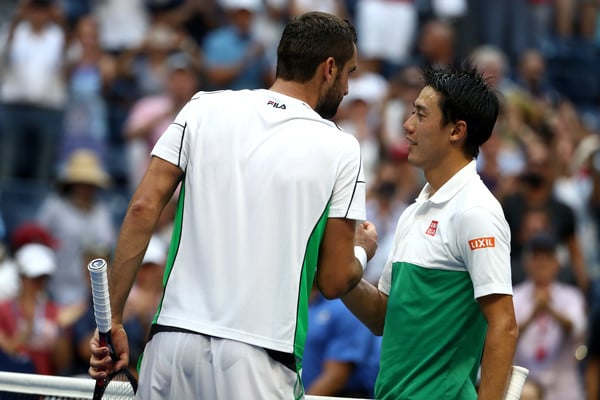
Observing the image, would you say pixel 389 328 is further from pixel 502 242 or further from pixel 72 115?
pixel 72 115

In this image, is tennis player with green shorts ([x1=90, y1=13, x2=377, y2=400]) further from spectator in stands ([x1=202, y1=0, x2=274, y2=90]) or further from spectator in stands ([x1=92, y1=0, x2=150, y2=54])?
spectator in stands ([x1=92, y1=0, x2=150, y2=54])

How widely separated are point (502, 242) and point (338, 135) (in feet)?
2.20

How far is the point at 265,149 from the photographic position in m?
4.28

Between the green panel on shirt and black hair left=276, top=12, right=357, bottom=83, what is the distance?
2.62 feet

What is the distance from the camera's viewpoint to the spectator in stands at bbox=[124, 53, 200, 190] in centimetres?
1188

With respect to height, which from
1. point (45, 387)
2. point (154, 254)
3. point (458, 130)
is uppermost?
point (458, 130)

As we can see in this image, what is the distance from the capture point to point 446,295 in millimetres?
4430

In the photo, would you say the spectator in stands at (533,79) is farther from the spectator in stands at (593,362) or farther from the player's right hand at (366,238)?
the player's right hand at (366,238)

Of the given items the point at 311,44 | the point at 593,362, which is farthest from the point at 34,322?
the point at 311,44

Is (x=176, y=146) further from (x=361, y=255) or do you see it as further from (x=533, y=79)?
(x=533, y=79)

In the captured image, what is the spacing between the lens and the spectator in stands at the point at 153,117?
11875mm

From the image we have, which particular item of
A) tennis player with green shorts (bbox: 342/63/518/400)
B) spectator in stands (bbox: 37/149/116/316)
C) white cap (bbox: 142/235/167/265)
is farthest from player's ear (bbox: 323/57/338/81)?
spectator in stands (bbox: 37/149/116/316)

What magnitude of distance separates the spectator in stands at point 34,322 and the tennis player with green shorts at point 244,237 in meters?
4.01

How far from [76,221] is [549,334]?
14.3 feet
